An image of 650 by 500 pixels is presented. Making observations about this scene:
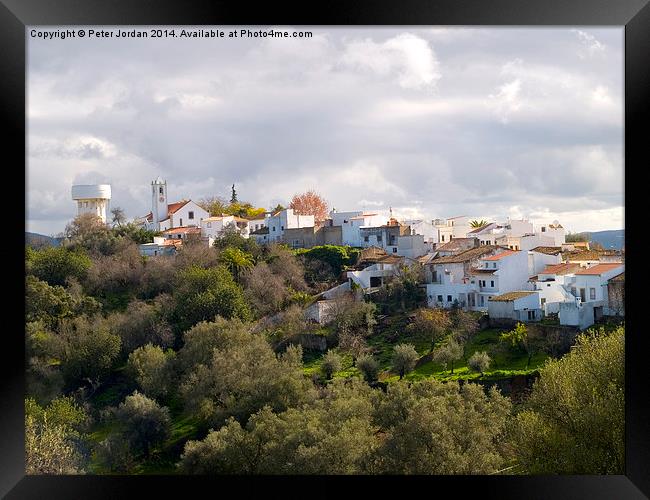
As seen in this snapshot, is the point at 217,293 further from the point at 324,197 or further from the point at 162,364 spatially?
the point at 324,197

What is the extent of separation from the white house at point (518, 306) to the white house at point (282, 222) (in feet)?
10.5

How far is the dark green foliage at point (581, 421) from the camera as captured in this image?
18.0 ft

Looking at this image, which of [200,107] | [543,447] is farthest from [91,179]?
[543,447]

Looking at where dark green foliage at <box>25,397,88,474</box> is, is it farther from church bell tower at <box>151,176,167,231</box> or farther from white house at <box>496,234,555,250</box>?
white house at <box>496,234,555,250</box>

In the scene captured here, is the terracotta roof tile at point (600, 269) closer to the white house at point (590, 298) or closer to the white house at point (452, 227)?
the white house at point (590, 298)

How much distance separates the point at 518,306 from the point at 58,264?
6.87 m

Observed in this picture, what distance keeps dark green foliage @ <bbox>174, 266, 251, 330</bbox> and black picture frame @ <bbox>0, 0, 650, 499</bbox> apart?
7028 mm

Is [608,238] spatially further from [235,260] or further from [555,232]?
[235,260]

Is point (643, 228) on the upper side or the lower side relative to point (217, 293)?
upper

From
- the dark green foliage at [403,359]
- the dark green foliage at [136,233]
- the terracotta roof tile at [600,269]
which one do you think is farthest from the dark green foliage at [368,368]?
the dark green foliage at [136,233]

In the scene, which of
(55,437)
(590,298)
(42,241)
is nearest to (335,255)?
(590,298)

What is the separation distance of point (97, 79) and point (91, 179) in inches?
53.5

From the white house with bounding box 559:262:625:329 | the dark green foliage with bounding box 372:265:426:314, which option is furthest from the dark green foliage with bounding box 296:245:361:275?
the white house with bounding box 559:262:625:329

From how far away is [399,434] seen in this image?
23.2 feet
